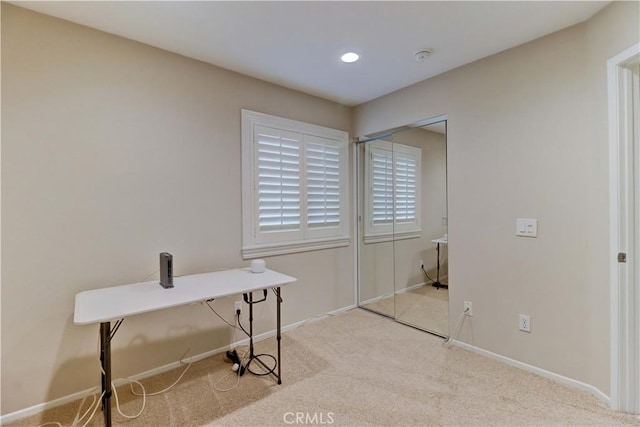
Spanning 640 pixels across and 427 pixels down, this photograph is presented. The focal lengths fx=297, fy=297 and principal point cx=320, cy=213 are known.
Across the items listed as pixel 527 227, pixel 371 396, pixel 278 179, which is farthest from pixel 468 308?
pixel 278 179

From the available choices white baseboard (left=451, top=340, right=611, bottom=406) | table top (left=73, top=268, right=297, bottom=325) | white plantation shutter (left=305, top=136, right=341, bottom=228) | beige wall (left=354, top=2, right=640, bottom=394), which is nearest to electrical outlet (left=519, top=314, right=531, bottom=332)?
beige wall (left=354, top=2, right=640, bottom=394)

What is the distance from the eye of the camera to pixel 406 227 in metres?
3.43

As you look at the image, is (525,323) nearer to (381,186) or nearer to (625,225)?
(625,225)

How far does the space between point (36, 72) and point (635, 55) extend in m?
3.51

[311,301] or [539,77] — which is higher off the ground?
[539,77]

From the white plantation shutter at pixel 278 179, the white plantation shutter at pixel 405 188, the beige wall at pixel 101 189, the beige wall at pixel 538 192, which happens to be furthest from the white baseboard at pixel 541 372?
the beige wall at pixel 101 189

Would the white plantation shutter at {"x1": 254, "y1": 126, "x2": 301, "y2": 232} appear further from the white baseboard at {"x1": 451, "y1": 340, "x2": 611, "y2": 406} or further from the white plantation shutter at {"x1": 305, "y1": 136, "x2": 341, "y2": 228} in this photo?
the white baseboard at {"x1": 451, "y1": 340, "x2": 611, "y2": 406}

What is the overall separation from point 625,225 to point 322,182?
2414mm

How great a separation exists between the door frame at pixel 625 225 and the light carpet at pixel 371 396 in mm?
234

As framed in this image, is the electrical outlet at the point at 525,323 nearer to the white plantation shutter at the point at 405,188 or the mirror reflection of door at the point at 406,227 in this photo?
the mirror reflection of door at the point at 406,227

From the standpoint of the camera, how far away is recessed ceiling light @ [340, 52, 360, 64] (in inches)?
93.0

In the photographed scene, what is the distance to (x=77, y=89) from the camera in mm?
1973

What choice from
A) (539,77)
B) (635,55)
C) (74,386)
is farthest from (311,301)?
(635,55)

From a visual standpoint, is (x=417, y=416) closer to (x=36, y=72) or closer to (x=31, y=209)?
(x=31, y=209)
